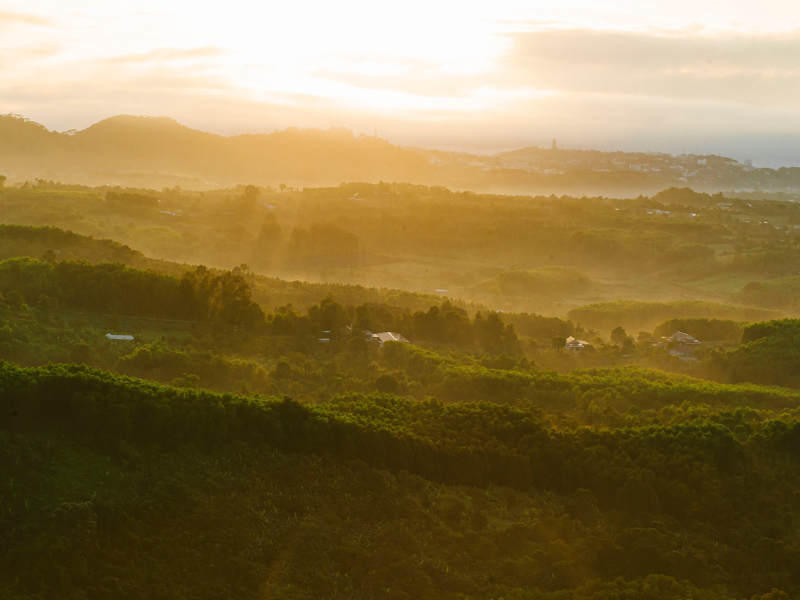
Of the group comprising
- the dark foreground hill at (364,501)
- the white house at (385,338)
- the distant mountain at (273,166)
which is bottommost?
the dark foreground hill at (364,501)

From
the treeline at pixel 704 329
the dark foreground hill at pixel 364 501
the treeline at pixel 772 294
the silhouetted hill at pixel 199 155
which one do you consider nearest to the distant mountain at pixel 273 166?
the silhouetted hill at pixel 199 155

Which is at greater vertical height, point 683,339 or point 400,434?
point 400,434

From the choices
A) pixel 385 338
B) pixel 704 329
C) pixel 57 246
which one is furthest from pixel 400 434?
pixel 704 329

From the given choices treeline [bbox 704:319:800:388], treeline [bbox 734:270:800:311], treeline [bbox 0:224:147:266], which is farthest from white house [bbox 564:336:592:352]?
treeline [bbox 734:270:800:311]

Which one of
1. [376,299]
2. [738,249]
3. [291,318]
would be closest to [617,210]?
[738,249]

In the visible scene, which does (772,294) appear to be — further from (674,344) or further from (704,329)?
(674,344)

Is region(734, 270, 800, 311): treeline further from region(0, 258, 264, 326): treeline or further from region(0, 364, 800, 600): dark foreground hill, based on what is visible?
region(0, 258, 264, 326): treeline

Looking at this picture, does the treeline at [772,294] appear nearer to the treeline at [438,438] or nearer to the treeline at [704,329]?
the treeline at [704,329]

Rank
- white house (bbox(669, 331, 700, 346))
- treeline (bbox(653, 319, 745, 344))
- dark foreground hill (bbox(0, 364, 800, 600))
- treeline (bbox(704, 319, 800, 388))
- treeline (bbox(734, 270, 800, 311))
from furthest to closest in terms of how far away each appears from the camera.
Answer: treeline (bbox(734, 270, 800, 311))
treeline (bbox(653, 319, 745, 344))
white house (bbox(669, 331, 700, 346))
treeline (bbox(704, 319, 800, 388))
dark foreground hill (bbox(0, 364, 800, 600))
